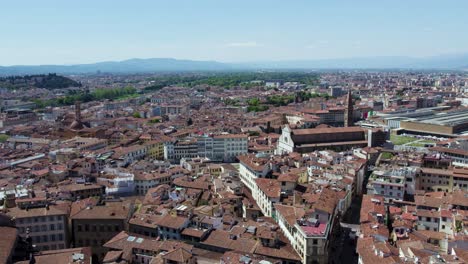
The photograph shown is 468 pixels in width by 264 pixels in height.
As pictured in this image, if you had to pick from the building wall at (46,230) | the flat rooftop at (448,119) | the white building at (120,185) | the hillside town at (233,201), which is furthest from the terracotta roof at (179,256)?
the flat rooftop at (448,119)

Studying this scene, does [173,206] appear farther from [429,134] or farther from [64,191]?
[429,134]

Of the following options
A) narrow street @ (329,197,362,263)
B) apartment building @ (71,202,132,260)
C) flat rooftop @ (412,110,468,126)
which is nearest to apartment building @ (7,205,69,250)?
apartment building @ (71,202,132,260)

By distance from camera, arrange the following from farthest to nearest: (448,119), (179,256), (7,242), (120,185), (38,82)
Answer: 1. (38,82)
2. (448,119)
3. (120,185)
4. (7,242)
5. (179,256)

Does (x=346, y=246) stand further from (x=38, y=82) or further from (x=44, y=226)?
(x=38, y=82)

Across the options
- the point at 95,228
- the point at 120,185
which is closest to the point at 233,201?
the point at 95,228

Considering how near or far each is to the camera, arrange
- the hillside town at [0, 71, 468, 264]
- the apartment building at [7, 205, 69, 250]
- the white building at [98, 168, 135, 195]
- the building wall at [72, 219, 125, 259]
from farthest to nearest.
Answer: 1. the white building at [98, 168, 135, 195]
2. the building wall at [72, 219, 125, 259]
3. the apartment building at [7, 205, 69, 250]
4. the hillside town at [0, 71, 468, 264]

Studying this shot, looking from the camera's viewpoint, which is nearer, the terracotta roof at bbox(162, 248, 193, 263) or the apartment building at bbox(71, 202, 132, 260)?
the terracotta roof at bbox(162, 248, 193, 263)

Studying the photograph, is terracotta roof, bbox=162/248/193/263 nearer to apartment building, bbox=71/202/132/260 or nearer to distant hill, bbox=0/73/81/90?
apartment building, bbox=71/202/132/260

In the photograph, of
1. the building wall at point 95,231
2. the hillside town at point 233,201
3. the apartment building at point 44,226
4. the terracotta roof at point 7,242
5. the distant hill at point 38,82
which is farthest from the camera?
the distant hill at point 38,82

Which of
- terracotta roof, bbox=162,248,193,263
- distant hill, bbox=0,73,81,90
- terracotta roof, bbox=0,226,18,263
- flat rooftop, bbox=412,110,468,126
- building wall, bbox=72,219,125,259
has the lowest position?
building wall, bbox=72,219,125,259

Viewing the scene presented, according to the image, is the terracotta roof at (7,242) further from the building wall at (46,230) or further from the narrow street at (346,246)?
the narrow street at (346,246)

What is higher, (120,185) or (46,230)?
(46,230)

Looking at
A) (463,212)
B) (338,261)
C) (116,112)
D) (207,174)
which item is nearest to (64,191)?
(207,174)
